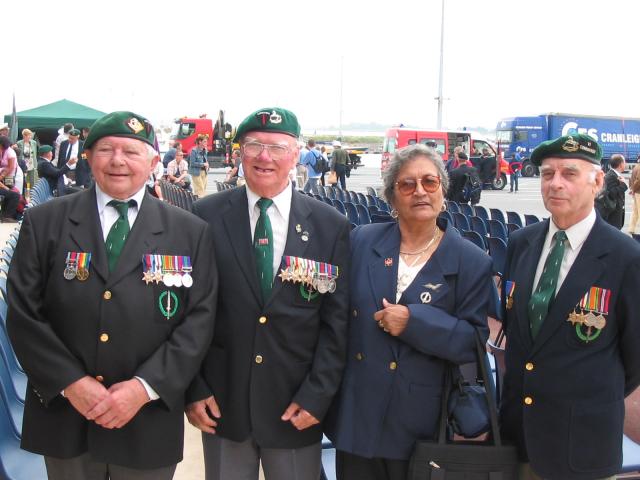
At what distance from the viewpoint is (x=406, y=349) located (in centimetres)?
229

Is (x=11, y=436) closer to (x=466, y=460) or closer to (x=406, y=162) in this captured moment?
(x=466, y=460)

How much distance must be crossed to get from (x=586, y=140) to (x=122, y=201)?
1599 mm

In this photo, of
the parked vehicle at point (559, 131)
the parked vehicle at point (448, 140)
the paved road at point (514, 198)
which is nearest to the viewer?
the paved road at point (514, 198)

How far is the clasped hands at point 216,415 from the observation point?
2.32 meters

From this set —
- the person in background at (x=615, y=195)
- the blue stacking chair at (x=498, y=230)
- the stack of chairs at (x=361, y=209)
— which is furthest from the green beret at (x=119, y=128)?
the person in background at (x=615, y=195)

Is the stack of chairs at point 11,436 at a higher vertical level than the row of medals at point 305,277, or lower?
lower

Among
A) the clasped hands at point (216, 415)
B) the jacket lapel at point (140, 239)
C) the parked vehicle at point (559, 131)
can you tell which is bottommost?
the clasped hands at point (216, 415)

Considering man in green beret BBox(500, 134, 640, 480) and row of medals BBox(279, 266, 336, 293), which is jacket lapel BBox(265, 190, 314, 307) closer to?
row of medals BBox(279, 266, 336, 293)

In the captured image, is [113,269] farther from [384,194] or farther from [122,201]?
[384,194]

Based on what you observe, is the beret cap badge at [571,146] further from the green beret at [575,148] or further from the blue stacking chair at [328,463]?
the blue stacking chair at [328,463]

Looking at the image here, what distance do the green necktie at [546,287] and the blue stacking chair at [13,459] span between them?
196 cm

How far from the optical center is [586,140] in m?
2.24

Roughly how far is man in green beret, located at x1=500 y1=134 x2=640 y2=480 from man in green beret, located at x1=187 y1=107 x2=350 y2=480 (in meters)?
0.68

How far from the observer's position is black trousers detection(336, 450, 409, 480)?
2.32 meters
